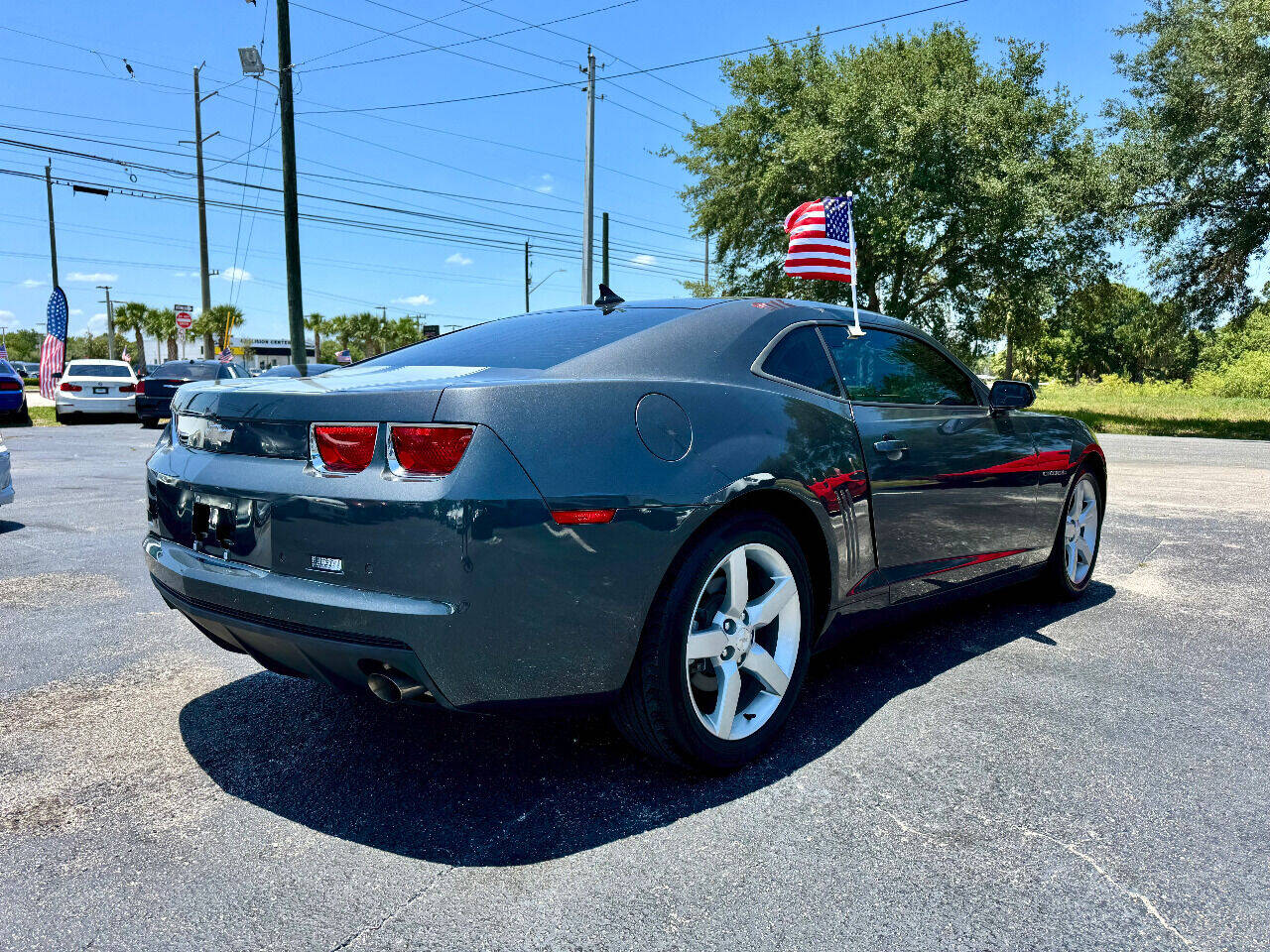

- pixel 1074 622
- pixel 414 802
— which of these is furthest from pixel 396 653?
pixel 1074 622

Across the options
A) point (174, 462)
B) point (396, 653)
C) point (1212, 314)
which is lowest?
point (396, 653)

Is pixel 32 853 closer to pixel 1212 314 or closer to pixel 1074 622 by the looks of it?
pixel 1074 622

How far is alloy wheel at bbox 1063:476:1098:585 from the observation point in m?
4.81

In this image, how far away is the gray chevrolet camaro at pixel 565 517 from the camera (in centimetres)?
226

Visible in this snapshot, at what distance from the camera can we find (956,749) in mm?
2975

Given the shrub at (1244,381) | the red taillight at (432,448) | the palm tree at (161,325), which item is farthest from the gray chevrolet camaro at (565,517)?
the palm tree at (161,325)

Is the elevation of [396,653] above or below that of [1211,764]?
above

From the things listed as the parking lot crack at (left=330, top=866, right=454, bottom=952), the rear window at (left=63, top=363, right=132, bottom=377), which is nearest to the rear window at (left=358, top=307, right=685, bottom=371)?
the parking lot crack at (left=330, top=866, right=454, bottom=952)

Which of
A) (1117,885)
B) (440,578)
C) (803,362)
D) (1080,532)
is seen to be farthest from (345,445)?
(1080,532)

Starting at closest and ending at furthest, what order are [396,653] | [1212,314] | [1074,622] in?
[396,653], [1074,622], [1212,314]

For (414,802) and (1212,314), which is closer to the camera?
(414,802)

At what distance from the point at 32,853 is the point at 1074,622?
14.1ft

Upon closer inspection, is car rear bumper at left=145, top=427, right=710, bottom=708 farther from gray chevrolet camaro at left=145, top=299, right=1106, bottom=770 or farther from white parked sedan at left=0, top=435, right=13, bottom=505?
white parked sedan at left=0, top=435, right=13, bottom=505

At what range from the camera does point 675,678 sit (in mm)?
2555
